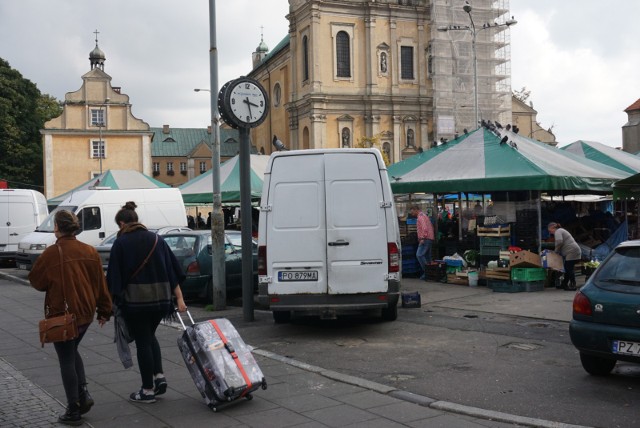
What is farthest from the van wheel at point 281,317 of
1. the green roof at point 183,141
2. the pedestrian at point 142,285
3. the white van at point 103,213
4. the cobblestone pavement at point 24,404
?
the green roof at point 183,141

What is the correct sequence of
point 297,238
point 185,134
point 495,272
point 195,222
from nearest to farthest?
1. point 297,238
2. point 495,272
3. point 195,222
4. point 185,134

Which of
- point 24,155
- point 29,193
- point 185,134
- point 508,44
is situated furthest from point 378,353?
point 185,134

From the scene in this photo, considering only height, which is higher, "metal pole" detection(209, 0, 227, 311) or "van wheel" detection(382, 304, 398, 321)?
"metal pole" detection(209, 0, 227, 311)

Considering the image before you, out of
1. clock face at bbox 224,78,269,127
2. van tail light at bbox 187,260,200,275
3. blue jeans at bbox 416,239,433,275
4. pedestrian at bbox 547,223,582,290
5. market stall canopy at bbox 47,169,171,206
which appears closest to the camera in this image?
clock face at bbox 224,78,269,127

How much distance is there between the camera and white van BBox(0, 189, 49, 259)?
23391mm

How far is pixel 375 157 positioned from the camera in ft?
31.9

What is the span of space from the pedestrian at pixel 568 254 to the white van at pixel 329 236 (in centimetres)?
619

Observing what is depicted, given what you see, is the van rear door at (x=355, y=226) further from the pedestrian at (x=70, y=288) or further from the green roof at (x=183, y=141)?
the green roof at (x=183, y=141)

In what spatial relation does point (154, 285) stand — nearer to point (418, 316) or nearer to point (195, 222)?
point (418, 316)

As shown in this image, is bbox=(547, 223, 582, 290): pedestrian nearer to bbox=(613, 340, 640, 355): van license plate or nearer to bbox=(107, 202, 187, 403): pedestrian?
bbox=(613, 340, 640, 355): van license plate

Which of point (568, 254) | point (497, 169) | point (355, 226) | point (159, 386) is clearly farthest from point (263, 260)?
point (497, 169)

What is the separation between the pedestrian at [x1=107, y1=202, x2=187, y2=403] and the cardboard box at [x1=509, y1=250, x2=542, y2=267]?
9.90m

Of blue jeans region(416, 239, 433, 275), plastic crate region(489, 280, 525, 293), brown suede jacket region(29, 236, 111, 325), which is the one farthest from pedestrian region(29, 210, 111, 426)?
blue jeans region(416, 239, 433, 275)

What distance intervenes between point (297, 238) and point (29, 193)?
17.5 meters
